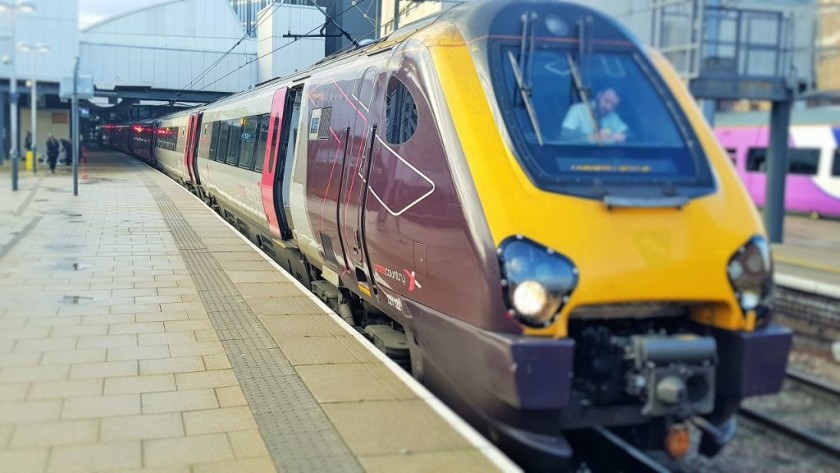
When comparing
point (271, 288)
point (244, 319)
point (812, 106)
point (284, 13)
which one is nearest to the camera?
point (244, 319)

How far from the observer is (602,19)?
4.94 m

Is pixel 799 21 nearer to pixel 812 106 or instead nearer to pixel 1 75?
pixel 812 106

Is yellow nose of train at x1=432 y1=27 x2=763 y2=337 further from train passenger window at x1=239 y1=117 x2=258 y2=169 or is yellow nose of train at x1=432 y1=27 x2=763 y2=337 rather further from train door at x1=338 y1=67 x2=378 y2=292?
train passenger window at x1=239 y1=117 x2=258 y2=169

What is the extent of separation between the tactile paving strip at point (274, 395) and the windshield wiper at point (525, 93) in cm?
202

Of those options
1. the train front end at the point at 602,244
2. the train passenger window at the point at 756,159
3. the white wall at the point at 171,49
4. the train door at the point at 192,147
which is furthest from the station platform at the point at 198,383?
the white wall at the point at 171,49

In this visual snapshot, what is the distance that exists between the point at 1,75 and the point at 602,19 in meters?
37.1

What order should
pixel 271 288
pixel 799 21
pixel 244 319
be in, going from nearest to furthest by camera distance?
1. pixel 244 319
2. pixel 271 288
3. pixel 799 21

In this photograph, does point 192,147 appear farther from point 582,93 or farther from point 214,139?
point 582,93

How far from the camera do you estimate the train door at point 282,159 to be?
9.78 metres

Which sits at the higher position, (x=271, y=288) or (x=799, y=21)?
(x=799, y=21)

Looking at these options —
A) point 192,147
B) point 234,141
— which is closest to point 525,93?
point 234,141

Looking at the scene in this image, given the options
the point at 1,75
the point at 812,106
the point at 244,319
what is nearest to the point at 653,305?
the point at 244,319

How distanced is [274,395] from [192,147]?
713 inches

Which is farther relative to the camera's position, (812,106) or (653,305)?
(812,106)
